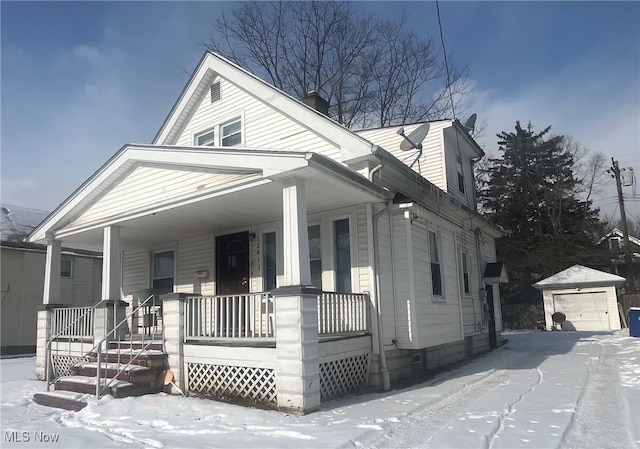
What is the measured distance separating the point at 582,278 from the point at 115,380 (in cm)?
2127

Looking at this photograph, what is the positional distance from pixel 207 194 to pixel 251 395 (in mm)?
3202

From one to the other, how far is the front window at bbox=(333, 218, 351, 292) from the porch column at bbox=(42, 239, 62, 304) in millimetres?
6680

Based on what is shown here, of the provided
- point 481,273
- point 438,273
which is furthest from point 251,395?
point 481,273

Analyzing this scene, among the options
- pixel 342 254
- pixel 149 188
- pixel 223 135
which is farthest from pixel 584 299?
pixel 149 188

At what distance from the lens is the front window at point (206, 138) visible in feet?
41.4

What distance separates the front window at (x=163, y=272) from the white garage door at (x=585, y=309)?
1849 cm

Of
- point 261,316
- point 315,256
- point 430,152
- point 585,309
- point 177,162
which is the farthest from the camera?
point 585,309

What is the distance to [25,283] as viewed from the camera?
18656mm

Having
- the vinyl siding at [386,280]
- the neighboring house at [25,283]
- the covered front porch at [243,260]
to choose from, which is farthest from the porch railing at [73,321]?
the neighboring house at [25,283]

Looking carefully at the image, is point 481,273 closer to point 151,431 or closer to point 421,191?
point 421,191

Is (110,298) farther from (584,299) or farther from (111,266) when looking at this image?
(584,299)

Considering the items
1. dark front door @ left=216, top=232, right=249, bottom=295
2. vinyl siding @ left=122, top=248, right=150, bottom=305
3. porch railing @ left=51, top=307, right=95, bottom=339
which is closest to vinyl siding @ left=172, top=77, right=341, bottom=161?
dark front door @ left=216, top=232, right=249, bottom=295

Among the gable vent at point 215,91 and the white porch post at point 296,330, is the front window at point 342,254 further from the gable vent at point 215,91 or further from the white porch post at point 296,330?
the gable vent at point 215,91

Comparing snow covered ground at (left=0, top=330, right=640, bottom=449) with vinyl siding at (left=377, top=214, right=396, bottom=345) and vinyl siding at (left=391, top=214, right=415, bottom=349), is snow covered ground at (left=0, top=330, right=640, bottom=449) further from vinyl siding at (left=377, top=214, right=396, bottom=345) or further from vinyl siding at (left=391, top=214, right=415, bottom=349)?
vinyl siding at (left=377, top=214, right=396, bottom=345)
